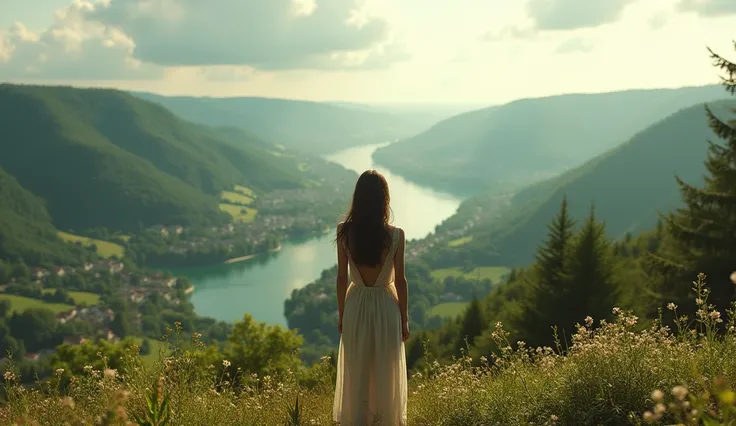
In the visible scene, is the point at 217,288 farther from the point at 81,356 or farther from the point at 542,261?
the point at 542,261

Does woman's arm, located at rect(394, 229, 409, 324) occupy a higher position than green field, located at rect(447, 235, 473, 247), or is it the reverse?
woman's arm, located at rect(394, 229, 409, 324)

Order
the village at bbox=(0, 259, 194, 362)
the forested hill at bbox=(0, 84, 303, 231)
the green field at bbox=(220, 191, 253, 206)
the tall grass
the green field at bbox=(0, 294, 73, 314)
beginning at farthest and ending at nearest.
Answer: the green field at bbox=(220, 191, 253, 206)
the forested hill at bbox=(0, 84, 303, 231)
the green field at bbox=(0, 294, 73, 314)
the village at bbox=(0, 259, 194, 362)
the tall grass

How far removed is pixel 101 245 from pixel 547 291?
11117 centimetres

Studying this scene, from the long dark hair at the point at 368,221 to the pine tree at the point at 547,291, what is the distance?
11.5m

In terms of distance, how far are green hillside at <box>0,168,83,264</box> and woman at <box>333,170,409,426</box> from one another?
102200mm

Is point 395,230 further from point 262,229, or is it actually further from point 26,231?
point 262,229

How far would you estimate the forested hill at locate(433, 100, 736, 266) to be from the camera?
105 meters

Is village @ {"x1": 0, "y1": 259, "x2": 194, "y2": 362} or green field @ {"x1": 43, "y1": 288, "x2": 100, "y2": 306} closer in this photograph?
village @ {"x1": 0, "y1": 259, "x2": 194, "y2": 362}

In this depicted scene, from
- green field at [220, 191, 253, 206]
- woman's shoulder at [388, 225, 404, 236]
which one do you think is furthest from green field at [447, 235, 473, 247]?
woman's shoulder at [388, 225, 404, 236]

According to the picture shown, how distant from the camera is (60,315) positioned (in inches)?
2552

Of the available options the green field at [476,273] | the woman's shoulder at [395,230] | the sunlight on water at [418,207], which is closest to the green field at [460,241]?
the sunlight on water at [418,207]

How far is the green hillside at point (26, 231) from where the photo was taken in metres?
94.3

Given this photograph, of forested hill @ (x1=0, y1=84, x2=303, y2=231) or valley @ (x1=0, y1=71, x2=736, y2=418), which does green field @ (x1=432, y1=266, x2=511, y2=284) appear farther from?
forested hill @ (x1=0, y1=84, x2=303, y2=231)

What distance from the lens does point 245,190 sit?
171000 millimetres
